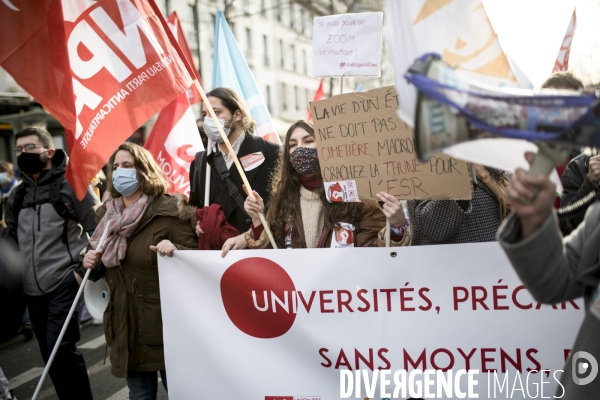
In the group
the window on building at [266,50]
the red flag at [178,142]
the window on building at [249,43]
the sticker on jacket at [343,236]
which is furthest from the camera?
the window on building at [266,50]

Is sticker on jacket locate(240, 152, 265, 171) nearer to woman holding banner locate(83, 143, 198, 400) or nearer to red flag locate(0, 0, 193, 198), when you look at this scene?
woman holding banner locate(83, 143, 198, 400)

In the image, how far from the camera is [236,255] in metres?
3.21

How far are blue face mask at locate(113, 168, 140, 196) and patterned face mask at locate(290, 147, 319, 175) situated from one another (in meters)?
1.02

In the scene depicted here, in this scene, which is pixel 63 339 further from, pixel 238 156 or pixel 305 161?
pixel 305 161

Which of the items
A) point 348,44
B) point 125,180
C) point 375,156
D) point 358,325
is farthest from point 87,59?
point 358,325

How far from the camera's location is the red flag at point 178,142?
6.49m

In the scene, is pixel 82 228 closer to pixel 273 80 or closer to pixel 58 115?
pixel 58 115

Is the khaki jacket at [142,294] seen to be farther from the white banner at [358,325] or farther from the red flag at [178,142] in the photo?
the red flag at [178,142]

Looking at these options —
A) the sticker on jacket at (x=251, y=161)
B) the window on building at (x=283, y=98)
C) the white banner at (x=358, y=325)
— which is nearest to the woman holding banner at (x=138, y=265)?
the white banner at (x=358, y=325)

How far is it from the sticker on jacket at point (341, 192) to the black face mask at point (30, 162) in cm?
226

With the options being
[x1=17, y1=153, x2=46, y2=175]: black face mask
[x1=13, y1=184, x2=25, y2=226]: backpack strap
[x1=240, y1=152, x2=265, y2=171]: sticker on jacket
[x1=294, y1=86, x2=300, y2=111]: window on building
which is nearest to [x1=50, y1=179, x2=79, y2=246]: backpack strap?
[x1=17, y1=153, x2=46, y2=175]: black face mask

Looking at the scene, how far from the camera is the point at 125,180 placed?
3.64m

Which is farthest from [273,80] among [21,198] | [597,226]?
[597,226]

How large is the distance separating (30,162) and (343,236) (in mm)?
2414
